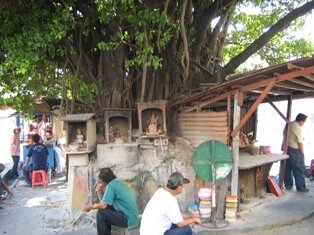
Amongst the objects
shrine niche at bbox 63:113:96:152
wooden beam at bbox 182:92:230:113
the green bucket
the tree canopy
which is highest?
the tree canopy

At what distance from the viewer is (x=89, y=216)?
319 inches

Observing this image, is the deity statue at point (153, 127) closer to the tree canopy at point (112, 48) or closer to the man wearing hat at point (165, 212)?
the tree canopy at point (112, 48)

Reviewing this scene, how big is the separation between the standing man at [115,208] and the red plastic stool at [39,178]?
6260 mm

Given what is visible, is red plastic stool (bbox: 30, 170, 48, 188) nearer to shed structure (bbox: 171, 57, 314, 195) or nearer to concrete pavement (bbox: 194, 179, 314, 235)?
shed structure (bbox: 171, 57, 314, 195)

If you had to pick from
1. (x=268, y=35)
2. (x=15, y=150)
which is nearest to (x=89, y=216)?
(x=268, y=35)

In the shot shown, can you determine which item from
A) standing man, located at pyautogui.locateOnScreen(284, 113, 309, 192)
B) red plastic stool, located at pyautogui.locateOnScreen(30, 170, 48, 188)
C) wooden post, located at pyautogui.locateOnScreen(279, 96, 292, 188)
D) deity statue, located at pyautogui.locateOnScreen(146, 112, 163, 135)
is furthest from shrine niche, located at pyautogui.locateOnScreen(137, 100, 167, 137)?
red plastic stool, located at pyautogui.locateOnScreen(30, 170, 48, 188)

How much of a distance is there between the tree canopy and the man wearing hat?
10.1ft

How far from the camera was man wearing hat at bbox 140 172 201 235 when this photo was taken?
16.3 feet

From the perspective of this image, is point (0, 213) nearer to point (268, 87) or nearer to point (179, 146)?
point (179, 146)

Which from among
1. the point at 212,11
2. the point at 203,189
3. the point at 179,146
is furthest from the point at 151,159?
the point at 212,11

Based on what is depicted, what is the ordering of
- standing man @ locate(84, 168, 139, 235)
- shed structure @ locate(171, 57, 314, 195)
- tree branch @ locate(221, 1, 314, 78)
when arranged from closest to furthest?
standing man @ locate(84, 168, 139, 235) → shed structure @ locate(171, 57, 314, 195) → tree branch @ locate(221, 1, 314, 78)

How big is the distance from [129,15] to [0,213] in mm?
5669

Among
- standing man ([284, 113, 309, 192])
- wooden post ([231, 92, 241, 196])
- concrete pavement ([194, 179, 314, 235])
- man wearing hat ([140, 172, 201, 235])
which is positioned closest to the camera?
man wearing hat ([140, 172, 201, 235])

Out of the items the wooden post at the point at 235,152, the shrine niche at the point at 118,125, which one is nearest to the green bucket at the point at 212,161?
the wooden post at the point at 235,152
